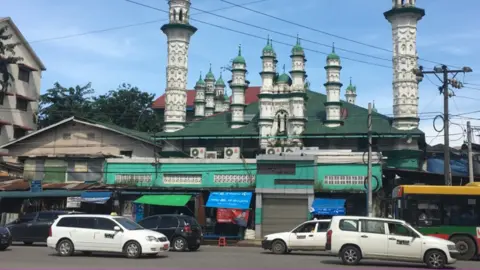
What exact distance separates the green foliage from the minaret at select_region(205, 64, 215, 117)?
888cm

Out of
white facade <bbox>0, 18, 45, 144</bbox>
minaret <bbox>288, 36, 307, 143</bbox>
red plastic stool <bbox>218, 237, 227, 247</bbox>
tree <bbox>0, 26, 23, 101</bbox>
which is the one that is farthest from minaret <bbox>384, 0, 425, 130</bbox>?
white facade <bbox>0, 18, 45, 144</bbox>

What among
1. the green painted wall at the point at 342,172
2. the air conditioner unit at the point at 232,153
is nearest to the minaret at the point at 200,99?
the air conditioner unit at the point at 232,153

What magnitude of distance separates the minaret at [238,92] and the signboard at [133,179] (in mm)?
11729

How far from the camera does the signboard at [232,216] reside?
1278 inches

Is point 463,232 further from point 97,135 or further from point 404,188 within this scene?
point 97,135

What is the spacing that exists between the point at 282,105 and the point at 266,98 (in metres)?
1.42

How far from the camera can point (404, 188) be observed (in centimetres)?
2239

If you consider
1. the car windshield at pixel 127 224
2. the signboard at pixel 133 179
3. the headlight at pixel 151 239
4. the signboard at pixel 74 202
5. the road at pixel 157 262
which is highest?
the signboard at pixel 133 179

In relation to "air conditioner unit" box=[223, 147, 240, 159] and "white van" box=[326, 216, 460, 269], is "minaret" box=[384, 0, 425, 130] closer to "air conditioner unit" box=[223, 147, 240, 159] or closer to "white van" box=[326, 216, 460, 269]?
"air conditioner unit" box=[223, 147, 240, 159]

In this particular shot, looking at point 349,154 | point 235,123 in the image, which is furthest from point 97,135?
point 349,154

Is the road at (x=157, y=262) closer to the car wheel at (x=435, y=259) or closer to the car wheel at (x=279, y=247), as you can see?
the car wheel at (x=435, y=259)

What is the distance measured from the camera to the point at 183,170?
117 feet

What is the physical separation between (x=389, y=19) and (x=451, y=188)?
2376 cm

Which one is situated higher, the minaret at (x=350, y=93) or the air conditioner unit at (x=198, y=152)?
the minaret at (x=350, y=93)
